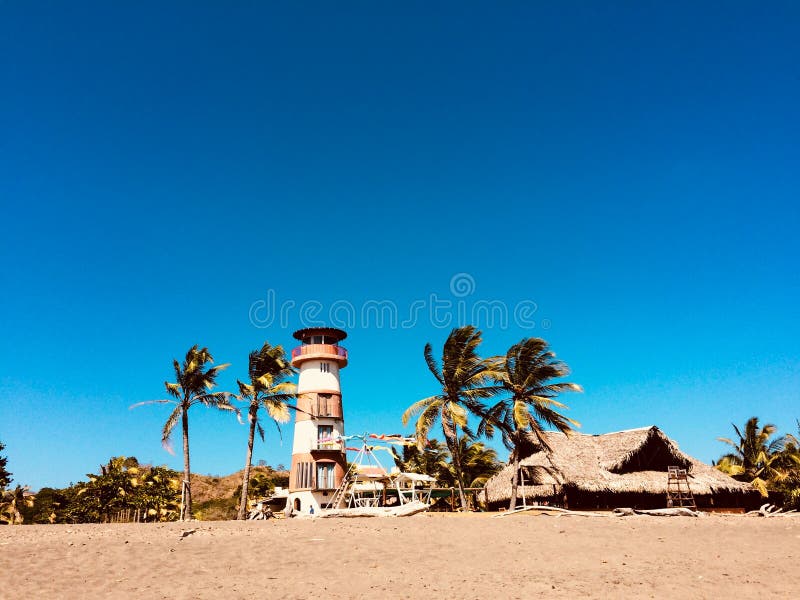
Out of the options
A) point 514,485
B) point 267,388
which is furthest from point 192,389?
point 514,485

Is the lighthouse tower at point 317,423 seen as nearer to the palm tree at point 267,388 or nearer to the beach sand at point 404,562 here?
the palm tree at point 267,388

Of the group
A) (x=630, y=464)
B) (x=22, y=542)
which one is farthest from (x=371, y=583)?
(x=630, y=464)

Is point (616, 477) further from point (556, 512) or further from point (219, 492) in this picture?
point (219, 492)

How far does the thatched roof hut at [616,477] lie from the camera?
1058 inches

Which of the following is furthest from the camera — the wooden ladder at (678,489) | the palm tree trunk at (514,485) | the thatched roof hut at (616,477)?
the thatched roof hut at (616,477)

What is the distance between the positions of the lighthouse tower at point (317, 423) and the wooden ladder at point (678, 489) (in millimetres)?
17014

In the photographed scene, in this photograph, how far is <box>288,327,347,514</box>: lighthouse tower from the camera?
3253cm

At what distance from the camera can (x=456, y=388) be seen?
89.8ft

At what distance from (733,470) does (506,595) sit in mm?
33203

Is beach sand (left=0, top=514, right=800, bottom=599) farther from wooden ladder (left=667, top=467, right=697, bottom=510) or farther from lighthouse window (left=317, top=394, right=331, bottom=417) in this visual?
lighthouse window (left=317, top=394, right=331, bottom=417)

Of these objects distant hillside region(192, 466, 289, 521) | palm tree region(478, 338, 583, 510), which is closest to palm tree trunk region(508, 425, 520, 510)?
palm tree region(478, 338, 583, 510)

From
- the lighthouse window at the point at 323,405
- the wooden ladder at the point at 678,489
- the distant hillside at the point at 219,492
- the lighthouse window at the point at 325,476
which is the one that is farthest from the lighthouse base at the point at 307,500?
the wooden ladder at the point at 678,489

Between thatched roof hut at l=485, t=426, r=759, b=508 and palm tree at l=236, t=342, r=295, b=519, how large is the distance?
12.2 meters

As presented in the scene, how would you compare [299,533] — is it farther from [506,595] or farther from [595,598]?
[595,598]
